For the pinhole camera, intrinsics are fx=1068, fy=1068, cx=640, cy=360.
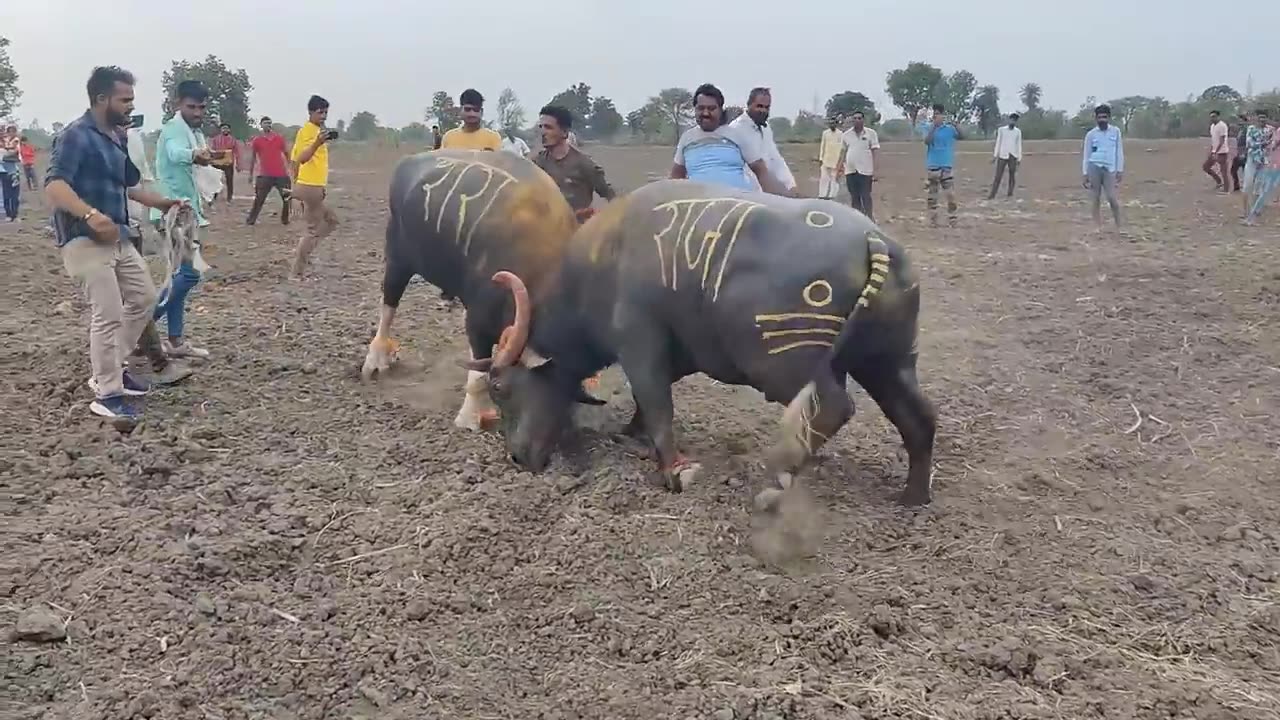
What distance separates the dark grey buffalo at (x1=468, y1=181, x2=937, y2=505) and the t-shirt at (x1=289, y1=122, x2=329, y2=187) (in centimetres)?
505

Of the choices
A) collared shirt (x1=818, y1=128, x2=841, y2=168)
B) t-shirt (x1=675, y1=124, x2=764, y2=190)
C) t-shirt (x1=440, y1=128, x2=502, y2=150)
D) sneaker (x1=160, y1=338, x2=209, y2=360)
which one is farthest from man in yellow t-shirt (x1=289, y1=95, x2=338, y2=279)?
collared shirt (x1=818, y1=128, x2=841, y2=168)

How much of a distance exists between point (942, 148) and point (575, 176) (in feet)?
27.9

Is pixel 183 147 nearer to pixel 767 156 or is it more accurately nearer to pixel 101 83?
pixel 101 83

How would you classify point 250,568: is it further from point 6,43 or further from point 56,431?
point 6,43

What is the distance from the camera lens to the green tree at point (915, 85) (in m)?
59.7

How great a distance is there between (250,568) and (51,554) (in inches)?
31.4

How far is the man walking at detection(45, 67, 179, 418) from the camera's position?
527 centimetres

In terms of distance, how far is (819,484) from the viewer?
5332mm

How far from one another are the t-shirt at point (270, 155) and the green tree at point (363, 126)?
43.9 m

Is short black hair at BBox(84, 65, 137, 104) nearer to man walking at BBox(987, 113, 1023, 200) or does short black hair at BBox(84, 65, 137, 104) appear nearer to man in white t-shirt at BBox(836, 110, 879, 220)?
man in white t-shirt at BBox(836, 110, 879, 220)

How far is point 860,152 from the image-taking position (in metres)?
12.7

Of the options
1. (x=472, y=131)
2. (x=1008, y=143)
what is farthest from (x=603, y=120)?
(x=472, y=131)

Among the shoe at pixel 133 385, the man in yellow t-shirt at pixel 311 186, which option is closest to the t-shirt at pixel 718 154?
the shoe at pixel 133 385

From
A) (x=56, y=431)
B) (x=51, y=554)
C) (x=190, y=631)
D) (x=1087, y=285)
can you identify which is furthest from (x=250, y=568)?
(x=1087, y=285)
